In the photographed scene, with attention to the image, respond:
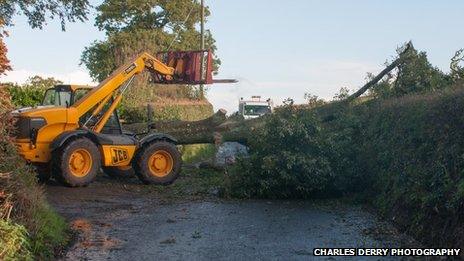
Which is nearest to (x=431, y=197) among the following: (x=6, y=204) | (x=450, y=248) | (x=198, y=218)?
(x=450, y=248)

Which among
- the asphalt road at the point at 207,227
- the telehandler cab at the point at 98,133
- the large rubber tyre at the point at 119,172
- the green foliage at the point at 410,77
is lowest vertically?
the asphalt road at the point at 207,227

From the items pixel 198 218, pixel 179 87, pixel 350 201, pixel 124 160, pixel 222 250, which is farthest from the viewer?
pixel 179 87

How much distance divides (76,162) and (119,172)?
9.32ft

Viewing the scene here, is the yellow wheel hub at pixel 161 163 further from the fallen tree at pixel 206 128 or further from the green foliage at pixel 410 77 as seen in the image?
the green foliage at pixel 410 77

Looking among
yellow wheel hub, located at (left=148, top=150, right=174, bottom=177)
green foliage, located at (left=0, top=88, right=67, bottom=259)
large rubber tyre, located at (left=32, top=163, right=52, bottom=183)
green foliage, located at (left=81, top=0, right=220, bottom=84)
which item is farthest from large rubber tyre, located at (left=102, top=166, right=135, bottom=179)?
green foliage, located at (left=81, top=0, right=220, bottom=84)

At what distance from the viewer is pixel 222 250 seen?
8484mm

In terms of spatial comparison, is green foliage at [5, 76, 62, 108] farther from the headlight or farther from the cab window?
the headlight

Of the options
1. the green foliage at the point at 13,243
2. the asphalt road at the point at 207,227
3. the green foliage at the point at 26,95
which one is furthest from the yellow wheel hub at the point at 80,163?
the green foliage at the point at 26,95

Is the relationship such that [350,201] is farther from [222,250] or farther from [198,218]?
[222,250]

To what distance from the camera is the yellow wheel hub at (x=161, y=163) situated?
51.5ft

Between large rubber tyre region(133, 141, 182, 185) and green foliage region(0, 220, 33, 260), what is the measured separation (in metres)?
8.10

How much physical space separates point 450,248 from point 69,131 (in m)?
9.28

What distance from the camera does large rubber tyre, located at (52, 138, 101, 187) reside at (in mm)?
13680

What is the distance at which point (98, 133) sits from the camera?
1501 cm
